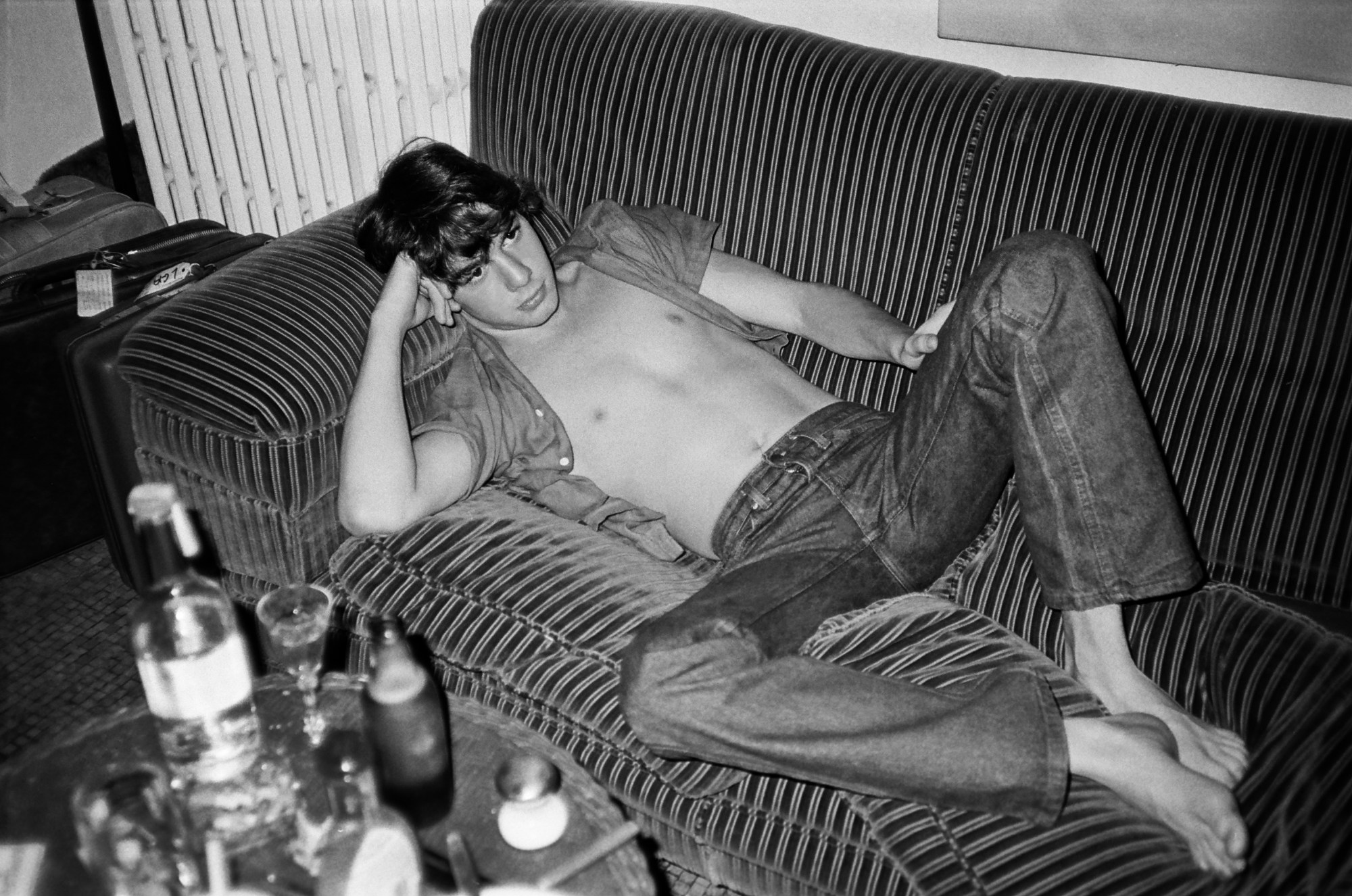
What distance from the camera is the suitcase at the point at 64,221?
7.90 feet

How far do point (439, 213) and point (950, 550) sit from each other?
0.92 meters

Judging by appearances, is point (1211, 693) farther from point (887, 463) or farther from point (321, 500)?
point (321, 500)

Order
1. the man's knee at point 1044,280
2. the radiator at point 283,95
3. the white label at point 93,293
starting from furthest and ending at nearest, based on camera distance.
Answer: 1. the radiator at point 283,95
2. the white label at point 93,293
3. the man's knee at point 1044,280

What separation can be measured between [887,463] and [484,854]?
785 mm

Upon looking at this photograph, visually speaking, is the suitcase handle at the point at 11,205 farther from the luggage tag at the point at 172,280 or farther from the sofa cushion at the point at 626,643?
the sofa cushion at the point at 626,643

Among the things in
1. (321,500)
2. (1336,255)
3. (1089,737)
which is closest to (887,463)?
(1089,737)

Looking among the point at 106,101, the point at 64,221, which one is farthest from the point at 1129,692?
the point at 106,101

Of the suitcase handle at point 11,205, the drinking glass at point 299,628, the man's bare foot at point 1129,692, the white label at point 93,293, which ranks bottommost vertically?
the man's bare foot at point 1129,692

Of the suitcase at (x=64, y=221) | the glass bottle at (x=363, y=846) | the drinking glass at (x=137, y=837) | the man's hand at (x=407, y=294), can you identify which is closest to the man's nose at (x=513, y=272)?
the man's hand at (x=407, y=294)

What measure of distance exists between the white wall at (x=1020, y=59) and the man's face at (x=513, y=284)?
78 cm

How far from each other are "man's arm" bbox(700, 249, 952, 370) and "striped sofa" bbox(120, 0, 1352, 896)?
89 mm

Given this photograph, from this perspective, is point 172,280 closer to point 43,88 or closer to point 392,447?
point 392,447

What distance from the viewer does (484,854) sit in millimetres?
1116

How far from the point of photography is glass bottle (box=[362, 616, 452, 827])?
3.57 feet
